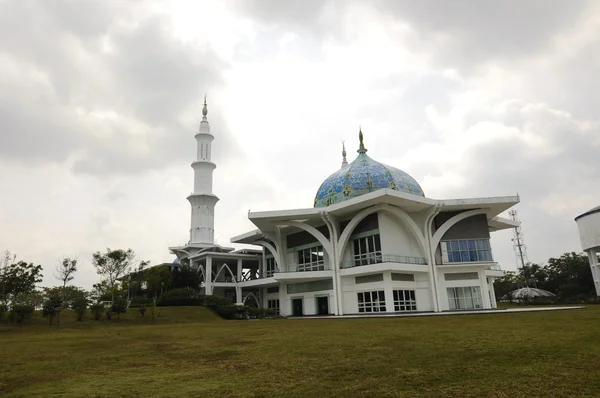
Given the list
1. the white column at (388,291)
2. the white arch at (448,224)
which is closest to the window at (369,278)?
the white column at (388,291)

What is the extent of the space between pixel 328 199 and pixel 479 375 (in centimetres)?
3346

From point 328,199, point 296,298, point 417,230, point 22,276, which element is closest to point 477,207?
point 417,230

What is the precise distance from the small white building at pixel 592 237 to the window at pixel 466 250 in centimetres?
1831

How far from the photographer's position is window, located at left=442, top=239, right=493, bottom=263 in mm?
35938

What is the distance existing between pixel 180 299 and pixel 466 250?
26.7m

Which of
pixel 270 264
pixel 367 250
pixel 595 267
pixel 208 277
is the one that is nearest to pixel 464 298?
pixel 367 250

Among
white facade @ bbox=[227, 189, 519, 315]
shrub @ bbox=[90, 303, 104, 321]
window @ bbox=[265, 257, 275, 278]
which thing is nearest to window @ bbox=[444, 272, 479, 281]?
white facade @ bbox=[227, 189, 519, 315]

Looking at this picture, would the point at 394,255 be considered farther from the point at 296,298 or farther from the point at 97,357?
the point at 97,357

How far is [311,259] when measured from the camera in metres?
40.8

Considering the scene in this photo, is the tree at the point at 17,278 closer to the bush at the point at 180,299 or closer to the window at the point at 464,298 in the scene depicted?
the bush at the point at 180,299

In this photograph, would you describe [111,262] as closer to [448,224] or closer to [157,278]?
[157,278]

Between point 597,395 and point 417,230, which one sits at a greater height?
point 417,230

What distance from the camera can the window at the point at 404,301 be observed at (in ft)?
111

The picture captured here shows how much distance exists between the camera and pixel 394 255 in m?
34.6
